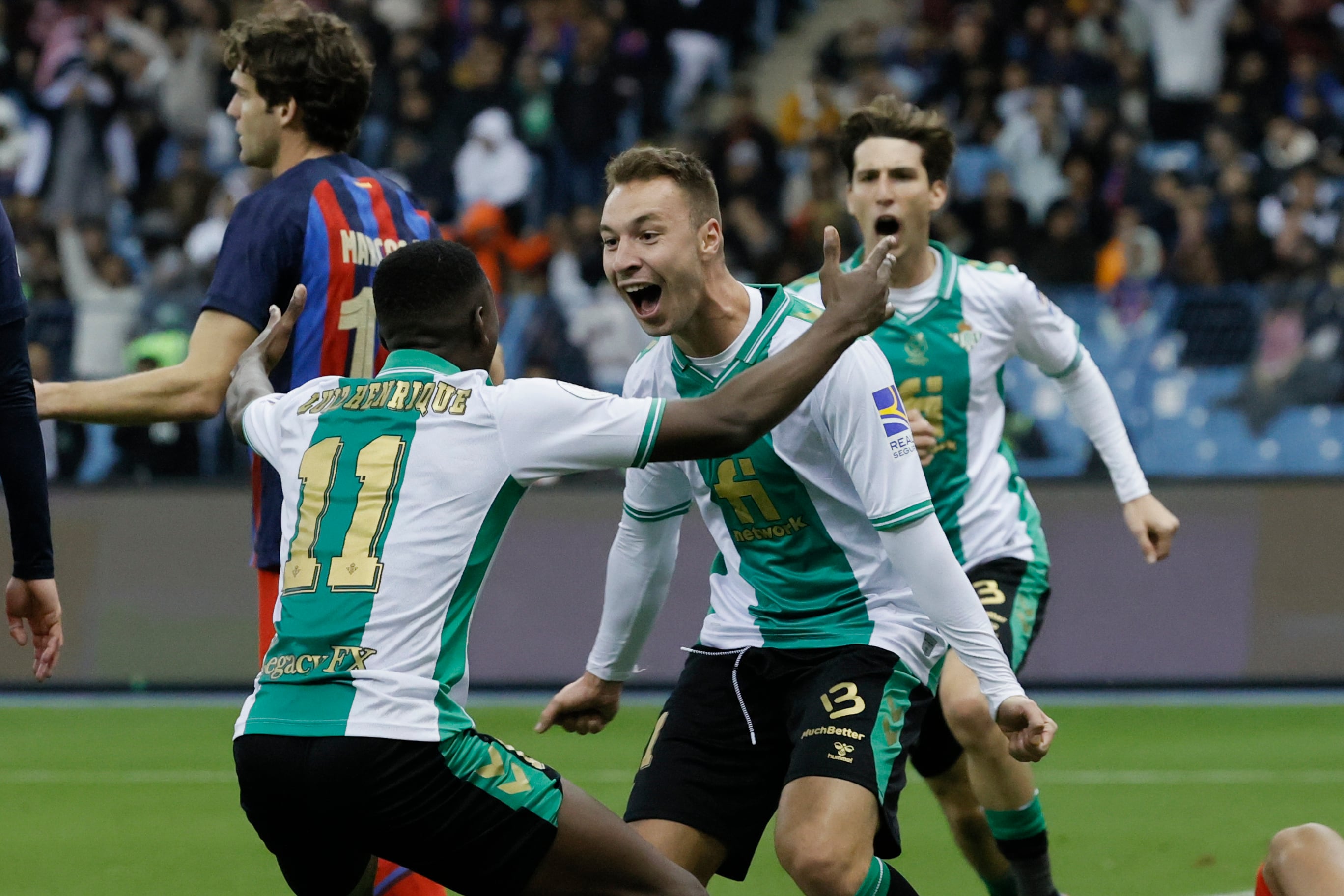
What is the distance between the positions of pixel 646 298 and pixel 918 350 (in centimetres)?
180

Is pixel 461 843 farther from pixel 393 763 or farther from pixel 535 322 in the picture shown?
pixel 535 322

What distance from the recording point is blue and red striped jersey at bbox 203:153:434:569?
455cm

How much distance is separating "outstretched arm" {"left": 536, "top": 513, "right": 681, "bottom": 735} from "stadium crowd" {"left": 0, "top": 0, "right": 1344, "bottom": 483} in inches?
312

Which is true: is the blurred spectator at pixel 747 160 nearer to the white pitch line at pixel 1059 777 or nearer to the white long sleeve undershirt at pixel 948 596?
→ the white pitch line at pixel 1059 777

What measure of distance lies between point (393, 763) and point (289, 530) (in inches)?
21.5

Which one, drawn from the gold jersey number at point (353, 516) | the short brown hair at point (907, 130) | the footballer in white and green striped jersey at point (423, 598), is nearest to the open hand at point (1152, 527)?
the short brown hair at point (907, 130)

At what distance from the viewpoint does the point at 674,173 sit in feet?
14.4

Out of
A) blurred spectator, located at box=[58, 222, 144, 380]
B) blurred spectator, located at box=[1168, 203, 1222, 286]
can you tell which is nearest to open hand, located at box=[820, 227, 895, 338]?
blurred spectator, located at box=[58, 222, 144, 380]

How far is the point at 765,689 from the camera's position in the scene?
4.57 metres

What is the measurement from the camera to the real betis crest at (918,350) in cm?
593

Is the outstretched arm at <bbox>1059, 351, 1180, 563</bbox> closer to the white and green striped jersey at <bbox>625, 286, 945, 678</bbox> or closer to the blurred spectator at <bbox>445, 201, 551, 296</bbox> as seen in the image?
the white and green striped jersey at <bbox>625, 286, 945, 678</bbox>

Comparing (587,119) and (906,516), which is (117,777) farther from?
(587,119)

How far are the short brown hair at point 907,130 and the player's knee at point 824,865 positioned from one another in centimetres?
284

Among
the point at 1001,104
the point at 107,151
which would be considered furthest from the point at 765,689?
the point at 107,151
